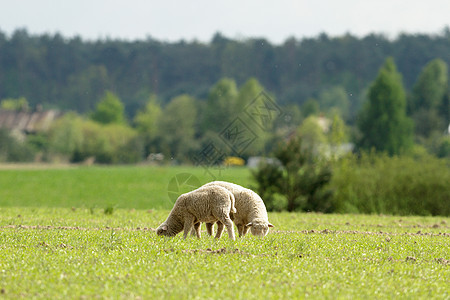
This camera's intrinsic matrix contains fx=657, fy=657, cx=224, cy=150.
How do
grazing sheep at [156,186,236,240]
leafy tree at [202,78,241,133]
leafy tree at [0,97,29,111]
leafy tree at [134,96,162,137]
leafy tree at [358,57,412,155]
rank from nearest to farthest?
grazing sheep at [156,186,236,240] → leafy tree at [202,78,241,133] → leafy tree at [358,57,412,155] → leafy tree at [134,96,162,137] → leafy tree at [0,97,29,111]

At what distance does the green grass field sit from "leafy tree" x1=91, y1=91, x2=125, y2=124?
432 feet

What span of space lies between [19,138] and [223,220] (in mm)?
113864

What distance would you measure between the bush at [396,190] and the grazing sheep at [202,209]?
62.3 ft

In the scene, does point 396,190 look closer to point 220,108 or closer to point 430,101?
point 220,108

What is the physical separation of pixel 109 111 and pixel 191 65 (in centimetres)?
2576

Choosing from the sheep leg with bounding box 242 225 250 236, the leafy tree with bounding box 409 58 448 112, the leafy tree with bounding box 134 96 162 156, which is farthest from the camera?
the leafy tree with bounding box 134 96 162 156

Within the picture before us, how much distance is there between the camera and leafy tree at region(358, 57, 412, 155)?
94.3 m

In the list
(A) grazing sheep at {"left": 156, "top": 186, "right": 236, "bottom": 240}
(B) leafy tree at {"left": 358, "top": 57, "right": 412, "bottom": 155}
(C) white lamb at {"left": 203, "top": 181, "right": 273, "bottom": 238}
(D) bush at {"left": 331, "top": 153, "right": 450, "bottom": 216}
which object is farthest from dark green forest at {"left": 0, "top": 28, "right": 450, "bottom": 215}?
(A) grazing sheep at {"left": 156, "top": 186, "right": 236, "bottom": 240}

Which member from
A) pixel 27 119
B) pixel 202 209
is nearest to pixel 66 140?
pixel 27 119

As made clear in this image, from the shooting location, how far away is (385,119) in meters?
95.2

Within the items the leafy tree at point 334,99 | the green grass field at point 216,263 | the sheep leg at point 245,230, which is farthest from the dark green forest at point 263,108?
the sheep leg at point 245,230

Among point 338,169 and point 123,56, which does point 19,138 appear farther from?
point 338,169

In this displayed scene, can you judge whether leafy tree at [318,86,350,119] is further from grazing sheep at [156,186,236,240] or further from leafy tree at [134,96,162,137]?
grazing sheep at [156,186,236,240]

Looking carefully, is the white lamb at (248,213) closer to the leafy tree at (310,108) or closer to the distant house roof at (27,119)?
the leafy tree at (310,108)
